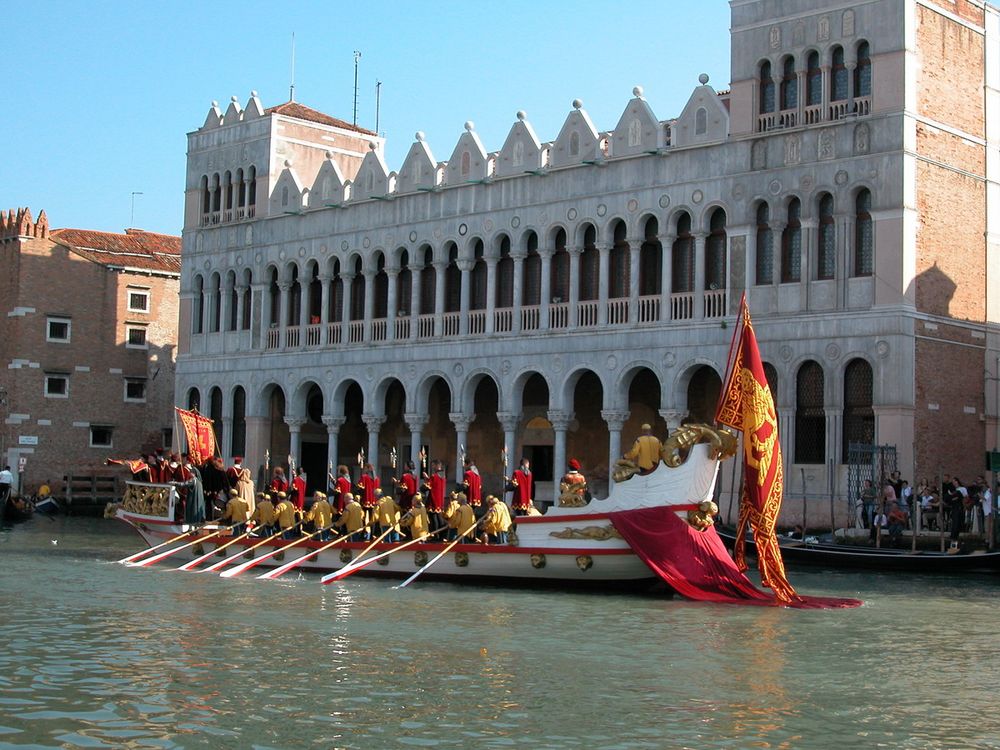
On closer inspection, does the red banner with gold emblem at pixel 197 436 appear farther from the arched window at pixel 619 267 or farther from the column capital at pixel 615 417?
the arched window at pixel 619 267

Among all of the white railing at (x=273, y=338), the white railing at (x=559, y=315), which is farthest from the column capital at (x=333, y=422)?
the white railing at (x=559, y=315)

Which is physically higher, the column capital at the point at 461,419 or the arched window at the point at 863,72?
the arched window at the point at 863,72

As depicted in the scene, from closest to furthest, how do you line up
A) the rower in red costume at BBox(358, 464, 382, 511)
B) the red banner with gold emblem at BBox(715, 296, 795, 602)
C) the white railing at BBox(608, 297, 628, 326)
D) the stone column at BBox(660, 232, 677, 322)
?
the red banner with gold emblem at BBox(715, 296, 795, 602) < the rower in red costume at BBox(358, 464, 382, 511) < the stone column at BBox(660, 232, 677, 322) < the white railing at BBox(608, 297, 628, 326)

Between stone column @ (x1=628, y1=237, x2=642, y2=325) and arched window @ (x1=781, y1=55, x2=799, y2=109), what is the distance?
4.06 m

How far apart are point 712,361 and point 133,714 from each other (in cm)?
2023

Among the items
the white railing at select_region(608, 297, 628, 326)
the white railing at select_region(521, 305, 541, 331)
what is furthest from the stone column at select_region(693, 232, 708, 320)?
the white railing at select_region(521, 305, 541, 331)

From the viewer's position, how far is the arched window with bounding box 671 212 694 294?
3061 centimetres

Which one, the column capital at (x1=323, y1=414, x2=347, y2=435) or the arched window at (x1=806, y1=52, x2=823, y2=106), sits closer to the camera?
the arched window at (x1=806, y1=52, x2=823, y2=106)

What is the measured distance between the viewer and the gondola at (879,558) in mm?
22531

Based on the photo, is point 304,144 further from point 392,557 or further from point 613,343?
point 392,557

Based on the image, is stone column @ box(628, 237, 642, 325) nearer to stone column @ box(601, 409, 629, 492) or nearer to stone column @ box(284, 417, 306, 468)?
stone column @ box(601, 409, 629, 492)

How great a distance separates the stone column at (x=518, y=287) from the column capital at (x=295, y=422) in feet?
25.2

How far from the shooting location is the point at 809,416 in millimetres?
28391

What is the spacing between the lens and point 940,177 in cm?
2838
